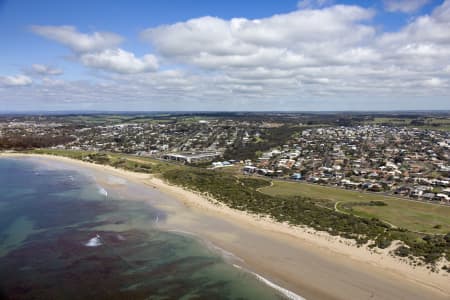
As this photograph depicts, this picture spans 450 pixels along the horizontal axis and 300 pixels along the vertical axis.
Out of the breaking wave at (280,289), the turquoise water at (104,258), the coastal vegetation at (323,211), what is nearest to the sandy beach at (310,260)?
the breaking wave at (280,289)

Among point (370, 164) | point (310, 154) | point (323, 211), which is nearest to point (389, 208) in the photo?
point (323, 211)

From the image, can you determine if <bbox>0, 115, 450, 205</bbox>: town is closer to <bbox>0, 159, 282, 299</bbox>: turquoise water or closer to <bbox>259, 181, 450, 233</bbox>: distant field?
<bbox>259, 181, 450, 233</bbox>: distant field

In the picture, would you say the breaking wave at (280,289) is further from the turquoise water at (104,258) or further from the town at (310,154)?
the town at (310,154)

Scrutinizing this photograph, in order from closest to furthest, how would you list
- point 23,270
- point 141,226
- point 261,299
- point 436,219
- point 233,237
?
1. point 261,299
2. point 23,270
3. point 233,237
4. point 141,226
5. point 436,219

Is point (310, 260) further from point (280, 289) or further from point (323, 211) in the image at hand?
point (323, 211)

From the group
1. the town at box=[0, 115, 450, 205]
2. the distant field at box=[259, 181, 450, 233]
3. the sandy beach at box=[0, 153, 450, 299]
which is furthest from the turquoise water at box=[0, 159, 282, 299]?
the town at box=[0, 115, 450, 205]

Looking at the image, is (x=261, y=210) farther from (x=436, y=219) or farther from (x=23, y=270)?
(x=23, y=270)

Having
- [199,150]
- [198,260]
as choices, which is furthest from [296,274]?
[199,150]

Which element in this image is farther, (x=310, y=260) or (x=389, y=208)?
Answer: (x=389, y=208)
